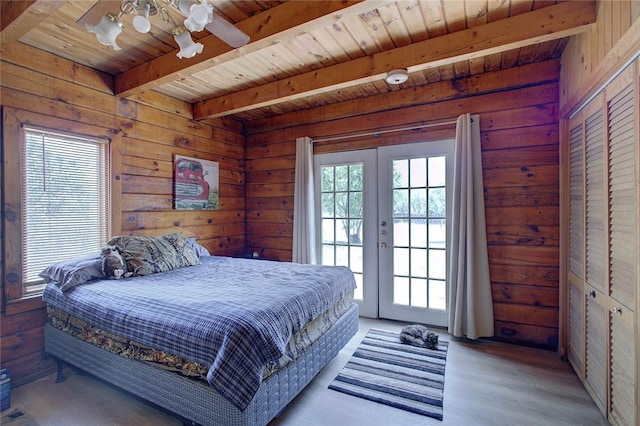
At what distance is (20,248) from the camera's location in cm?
226

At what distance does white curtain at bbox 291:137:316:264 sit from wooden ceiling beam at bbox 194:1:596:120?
2.71 feet

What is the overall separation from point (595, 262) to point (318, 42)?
2.46 meters

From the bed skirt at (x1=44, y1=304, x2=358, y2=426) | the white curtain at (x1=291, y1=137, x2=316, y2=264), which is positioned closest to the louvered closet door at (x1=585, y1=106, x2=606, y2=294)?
the bed skirt at (x1=44, y1=304, x2=358, y2=426)

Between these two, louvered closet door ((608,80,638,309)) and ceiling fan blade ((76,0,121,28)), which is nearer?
ceiling fan blade ((76,0,121,28))

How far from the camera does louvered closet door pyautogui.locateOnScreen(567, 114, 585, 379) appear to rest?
2.18 m

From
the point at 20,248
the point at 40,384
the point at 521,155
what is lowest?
the point at 40,384

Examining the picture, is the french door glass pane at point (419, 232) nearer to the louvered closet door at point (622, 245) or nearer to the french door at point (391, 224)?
the french door at point (391, 224)

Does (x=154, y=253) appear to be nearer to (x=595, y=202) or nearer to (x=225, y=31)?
(x=225, y=31)

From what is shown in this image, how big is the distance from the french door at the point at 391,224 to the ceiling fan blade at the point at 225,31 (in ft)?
6.74

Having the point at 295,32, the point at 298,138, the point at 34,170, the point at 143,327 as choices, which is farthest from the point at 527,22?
the point at 34,170

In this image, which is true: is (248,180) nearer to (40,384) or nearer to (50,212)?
(50,212)

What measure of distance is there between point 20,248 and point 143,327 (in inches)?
56.2

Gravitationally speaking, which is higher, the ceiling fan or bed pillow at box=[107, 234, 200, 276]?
the ceiling fan

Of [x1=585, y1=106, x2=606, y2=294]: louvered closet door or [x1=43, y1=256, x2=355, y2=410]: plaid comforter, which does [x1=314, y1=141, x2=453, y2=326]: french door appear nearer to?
[x1=43, y1=256, x2=355, y2=410]: plaid comforter
